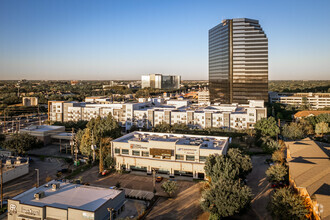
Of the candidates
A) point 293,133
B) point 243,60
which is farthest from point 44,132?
point 243,60

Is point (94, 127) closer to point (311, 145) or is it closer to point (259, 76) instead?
point (311, 145)

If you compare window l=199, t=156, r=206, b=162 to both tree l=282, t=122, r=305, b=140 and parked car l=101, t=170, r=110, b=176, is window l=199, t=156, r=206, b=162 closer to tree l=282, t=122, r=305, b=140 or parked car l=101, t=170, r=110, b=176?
parked car l=101, t=170, r=110, b=176

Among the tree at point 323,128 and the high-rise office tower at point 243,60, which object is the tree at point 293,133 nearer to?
the tree at point 323,128

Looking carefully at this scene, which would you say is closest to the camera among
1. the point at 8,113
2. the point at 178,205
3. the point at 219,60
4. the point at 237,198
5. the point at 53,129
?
the point at 237,198

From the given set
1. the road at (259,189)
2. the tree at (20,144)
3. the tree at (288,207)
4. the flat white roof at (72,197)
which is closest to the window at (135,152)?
the flat white roof at (72,197)

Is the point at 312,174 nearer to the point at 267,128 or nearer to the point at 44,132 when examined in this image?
the point at 267,128

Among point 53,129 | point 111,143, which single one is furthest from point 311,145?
point 53,129
